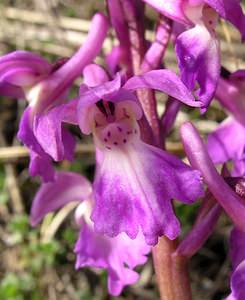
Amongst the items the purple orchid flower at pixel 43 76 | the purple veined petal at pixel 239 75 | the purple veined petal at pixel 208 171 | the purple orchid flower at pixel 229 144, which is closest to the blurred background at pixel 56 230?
the purple orchid flower at pixel 229 144

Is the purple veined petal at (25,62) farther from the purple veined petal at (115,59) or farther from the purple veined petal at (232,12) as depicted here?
the purple veined petal at (232,12)

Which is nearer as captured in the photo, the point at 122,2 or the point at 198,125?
the point at 122,2

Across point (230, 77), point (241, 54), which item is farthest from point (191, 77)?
point (241, 54)

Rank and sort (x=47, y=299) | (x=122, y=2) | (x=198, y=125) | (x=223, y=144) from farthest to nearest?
(x=198, y=125) < (x=47, y=299) < (x=223, y=144) < (x=122, y=2)

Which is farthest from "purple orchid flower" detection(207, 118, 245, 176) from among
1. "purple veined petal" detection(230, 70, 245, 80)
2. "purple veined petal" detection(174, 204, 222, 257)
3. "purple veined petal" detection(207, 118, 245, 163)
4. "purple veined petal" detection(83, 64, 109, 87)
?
"purple veined petal" detection(83, 64, 109, 87)

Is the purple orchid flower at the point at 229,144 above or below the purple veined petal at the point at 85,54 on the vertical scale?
below

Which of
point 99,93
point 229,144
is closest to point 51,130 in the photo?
point 99,93

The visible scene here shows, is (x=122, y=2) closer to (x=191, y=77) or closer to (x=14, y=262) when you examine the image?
(x=191, y=77)

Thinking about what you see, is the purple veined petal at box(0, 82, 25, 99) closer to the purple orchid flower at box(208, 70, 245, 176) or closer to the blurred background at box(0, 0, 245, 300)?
the purple orchid flower at box(208, 70, 245, 176)
